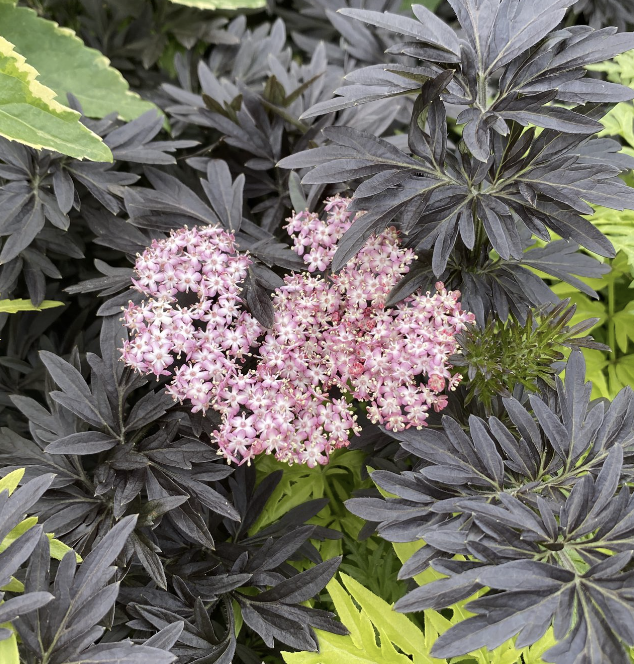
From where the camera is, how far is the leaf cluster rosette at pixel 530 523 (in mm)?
577

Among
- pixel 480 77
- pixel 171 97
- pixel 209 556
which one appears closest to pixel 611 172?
pixel 480 77

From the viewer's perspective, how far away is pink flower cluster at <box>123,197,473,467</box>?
75 centimetres

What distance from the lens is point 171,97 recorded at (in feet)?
4.08

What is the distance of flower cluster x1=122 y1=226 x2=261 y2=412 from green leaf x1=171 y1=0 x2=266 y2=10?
635mm

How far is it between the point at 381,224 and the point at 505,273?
0.70 ft

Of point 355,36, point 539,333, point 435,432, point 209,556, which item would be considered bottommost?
point 209,556

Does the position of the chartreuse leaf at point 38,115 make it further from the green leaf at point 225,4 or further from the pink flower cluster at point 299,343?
the green leaf at point 225,4

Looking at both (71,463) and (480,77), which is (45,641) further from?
(480,77)

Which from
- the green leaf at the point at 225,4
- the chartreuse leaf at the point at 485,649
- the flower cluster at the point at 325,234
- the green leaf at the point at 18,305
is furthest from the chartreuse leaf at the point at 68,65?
the chartreuse leaf at the point at 485,649

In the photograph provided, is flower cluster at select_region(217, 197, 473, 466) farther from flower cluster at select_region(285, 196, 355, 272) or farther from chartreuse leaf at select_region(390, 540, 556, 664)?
chartreuse leaf at select_region(390, 540, 556, 664)

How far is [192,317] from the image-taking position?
2.52 ft

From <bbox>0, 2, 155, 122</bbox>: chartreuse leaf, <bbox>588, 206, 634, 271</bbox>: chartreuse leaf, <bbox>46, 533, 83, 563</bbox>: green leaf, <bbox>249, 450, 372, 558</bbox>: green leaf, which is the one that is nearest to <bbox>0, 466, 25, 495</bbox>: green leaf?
<bbox>46, 533, 83, 563</bbox>: green leaf

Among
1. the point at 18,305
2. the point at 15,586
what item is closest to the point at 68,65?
the point at 18,305

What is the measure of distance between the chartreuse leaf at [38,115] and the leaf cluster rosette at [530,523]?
554mm
